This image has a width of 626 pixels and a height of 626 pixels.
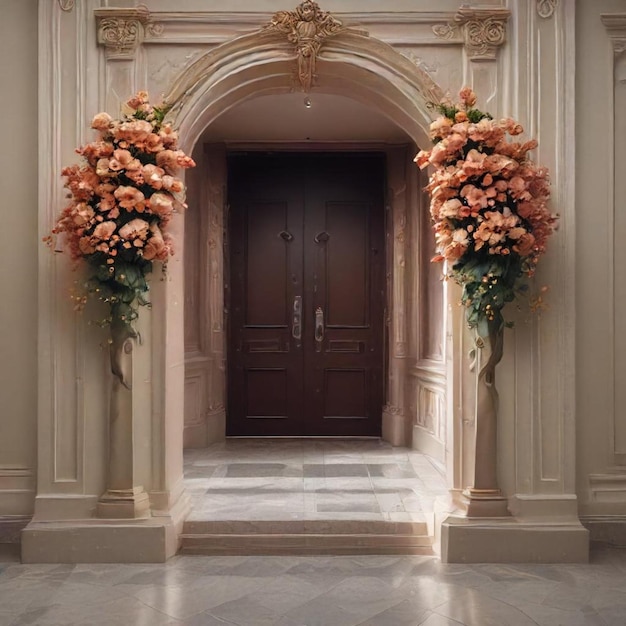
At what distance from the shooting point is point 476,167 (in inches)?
146

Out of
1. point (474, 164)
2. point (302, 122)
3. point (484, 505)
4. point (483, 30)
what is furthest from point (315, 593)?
point (302, 122)

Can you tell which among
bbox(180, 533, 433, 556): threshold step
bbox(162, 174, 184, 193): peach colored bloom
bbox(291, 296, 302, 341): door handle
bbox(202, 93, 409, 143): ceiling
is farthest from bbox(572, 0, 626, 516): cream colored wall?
bbox(291, 296, 302, 341): door handle

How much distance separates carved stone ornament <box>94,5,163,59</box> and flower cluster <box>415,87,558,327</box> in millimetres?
1713

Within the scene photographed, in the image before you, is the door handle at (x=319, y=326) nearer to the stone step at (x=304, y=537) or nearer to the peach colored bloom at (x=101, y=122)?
the stone step at (x=304, y=537)

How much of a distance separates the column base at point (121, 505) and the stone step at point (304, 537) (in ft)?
1.15

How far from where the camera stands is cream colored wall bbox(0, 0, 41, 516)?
13.8ft

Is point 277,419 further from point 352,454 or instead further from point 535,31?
point 535,31

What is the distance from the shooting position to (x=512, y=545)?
4.00 m

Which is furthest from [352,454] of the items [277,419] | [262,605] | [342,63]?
[342,63]

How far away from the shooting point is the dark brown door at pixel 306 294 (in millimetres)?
7047

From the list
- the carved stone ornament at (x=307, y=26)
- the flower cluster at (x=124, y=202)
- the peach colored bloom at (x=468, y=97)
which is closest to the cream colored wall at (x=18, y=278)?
the flower cluster at (x=124, y=202)

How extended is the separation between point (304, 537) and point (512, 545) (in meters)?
1.15

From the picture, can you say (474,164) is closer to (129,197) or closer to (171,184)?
(171,184)

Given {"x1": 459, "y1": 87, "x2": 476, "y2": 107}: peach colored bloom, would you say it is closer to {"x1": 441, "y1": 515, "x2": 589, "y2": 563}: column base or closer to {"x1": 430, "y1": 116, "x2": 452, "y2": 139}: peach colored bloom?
{"x1": 430, "y1": 116, "x2": 452, "y2": 139}: peach colored bloom
